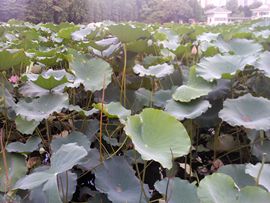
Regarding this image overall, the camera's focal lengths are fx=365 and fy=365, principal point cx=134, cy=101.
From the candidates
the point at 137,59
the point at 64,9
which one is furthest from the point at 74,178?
the point at 64,9

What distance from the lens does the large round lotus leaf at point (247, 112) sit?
632mm

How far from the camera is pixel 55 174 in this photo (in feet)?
1.74

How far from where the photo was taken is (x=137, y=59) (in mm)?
1121

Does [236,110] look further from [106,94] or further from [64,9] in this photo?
[64,9]

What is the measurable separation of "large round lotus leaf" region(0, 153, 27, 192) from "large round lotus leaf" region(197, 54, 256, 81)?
15.7 inches

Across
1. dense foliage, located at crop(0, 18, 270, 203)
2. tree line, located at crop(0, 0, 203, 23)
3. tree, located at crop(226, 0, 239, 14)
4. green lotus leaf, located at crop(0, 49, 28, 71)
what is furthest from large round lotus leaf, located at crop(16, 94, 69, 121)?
tree, located at crop(226, 0, 239, 14)

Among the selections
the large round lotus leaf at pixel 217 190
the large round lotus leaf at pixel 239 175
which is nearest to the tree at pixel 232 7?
the large round lotus leaf at pixel 239 175

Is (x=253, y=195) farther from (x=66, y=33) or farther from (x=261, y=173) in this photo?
(x=66, y=33)

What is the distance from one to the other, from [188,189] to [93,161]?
177 mm

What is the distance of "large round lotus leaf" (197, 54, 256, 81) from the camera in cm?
76

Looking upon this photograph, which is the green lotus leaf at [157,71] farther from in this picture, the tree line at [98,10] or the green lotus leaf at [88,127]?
the tree line at [98,10]

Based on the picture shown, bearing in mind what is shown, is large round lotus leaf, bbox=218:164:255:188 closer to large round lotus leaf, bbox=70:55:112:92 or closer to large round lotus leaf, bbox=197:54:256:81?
large round lotus leaf, bbox=197:54:256:81

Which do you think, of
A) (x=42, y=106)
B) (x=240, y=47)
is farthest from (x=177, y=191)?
(x=240, y=47)

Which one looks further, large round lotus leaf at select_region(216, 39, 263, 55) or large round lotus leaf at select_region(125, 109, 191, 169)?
large round lotus leaf at select_region(216, 39, 263, 55)
